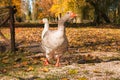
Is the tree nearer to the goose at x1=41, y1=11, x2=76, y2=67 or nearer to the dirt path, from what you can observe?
the dirt path

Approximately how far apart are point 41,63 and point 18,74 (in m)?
1.62

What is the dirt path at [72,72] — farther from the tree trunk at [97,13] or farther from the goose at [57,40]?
the tree trunk at [97,13]

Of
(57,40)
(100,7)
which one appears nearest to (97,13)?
(100,7)

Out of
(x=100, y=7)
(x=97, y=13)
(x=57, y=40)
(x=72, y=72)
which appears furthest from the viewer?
(x=97, y=13)

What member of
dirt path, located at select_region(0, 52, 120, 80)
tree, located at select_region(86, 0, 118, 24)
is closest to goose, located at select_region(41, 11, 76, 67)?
dirt path, located at select_region(0, 52, 120, 80)

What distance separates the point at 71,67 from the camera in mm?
8352

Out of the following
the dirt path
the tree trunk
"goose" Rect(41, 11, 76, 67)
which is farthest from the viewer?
the tree trunk

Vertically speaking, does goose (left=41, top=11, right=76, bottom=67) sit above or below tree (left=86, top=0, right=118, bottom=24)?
above

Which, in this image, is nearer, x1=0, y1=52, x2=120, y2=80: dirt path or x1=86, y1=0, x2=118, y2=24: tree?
x1=0, y1=52, x2=120, y2=80: dirt path

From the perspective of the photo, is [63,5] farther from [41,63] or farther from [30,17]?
[30,17]

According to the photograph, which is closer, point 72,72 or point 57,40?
point 72,72

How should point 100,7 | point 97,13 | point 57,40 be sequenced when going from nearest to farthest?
point 57,40 → point 100,7 → point 97,13

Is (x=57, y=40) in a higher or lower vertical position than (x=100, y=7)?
higher

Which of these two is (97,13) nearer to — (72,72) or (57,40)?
(57,40)
